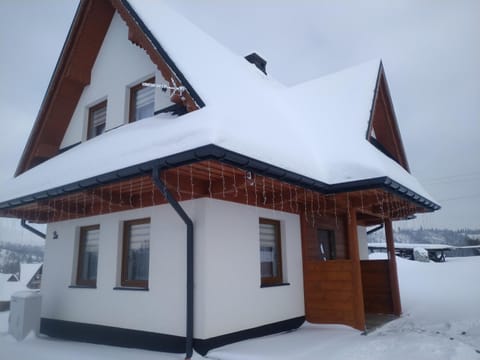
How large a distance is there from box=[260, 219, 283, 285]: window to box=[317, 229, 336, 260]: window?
5.77ft

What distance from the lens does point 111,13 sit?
27.8ft

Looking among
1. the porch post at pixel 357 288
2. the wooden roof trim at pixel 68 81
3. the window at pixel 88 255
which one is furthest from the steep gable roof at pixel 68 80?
the porch post at pixel 357 288

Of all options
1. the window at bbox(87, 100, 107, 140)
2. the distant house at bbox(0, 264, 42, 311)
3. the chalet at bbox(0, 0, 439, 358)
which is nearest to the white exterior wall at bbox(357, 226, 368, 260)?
the chalet at bbox(0, 0, 439, 358)

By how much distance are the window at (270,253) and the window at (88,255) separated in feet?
11.1

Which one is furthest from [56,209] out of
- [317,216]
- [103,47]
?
[317,216]

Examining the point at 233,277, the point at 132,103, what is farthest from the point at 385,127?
the point at 132,103

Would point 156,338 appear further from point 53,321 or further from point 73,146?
point 73,146

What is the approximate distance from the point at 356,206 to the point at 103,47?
6.95 metres

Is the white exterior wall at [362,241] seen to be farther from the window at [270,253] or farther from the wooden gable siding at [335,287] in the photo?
the window at [270,253]

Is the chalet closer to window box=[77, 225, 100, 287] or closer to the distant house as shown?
window box=[77, 225, 100, 287]

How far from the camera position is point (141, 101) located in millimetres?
7688

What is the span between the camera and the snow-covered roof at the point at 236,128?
15.0ft

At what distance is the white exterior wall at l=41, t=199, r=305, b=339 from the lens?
524cm

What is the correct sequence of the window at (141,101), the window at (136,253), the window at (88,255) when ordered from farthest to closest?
the window at (141,101), the window at (88,255), the window at (136,253)
